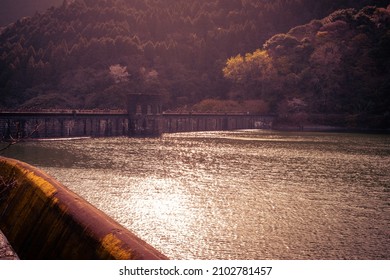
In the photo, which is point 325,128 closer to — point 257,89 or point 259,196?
point 257,89

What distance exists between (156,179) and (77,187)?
819cm

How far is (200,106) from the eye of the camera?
14775 cm

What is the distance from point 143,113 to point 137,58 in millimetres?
60909

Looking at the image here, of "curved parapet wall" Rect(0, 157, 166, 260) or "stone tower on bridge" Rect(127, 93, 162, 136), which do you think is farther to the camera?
"stone tower on bridge" Rect(127, 93, 162, 136)

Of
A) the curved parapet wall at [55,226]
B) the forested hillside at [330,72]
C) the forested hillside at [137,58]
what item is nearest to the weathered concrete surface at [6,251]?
the curved parapet wall at [55,226]

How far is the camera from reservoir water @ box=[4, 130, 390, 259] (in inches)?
832

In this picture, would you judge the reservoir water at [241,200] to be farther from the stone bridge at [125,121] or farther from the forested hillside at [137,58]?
the forested hillside at [137,58]

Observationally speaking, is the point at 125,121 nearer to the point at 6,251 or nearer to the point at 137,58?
the point at 137,58

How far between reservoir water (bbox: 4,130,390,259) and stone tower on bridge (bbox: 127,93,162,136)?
43714 mm

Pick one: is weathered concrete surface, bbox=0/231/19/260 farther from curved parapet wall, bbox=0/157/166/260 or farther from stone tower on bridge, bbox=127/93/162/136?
stone tower on bridge, bbox=127/93/162/136

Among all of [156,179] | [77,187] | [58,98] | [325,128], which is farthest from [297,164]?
[58,98]

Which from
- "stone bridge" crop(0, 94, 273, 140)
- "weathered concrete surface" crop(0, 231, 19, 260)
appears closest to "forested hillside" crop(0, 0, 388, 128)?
"stone bridge" crop(0, 94, 273, 140)

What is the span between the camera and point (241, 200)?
31.3 metres

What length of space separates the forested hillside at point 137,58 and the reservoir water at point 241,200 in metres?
85.7
